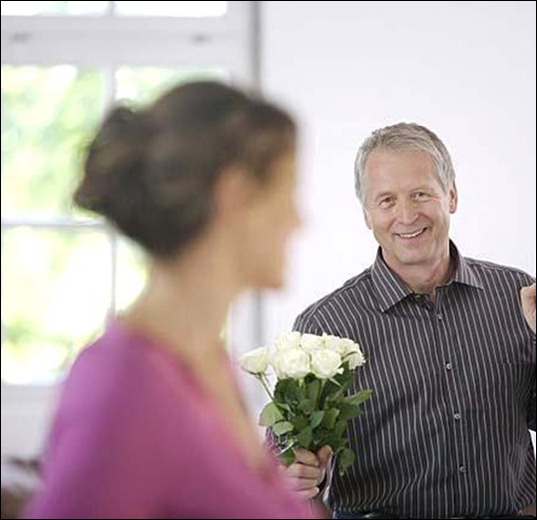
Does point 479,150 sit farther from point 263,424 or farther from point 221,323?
point 221,323

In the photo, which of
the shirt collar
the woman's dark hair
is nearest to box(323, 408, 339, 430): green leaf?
the shirt collar

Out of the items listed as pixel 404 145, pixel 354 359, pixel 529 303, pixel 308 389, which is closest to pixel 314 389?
pixel 308 389

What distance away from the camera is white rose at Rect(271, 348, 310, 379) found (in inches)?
105

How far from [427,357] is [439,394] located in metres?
0.09

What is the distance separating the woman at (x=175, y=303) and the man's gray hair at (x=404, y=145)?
1.80 m

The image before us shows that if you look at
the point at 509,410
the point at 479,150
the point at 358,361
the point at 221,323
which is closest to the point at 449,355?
the point at 509,410

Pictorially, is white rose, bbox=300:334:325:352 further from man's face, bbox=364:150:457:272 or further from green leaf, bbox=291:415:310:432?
man's face, bbox=364:150:457:272

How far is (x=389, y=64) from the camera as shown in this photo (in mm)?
5195

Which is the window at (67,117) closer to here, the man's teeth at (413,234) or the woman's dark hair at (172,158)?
the man's teeth at (413,234)

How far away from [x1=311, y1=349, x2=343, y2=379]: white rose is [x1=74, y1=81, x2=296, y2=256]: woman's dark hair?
1338mm

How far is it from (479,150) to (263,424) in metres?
2.65

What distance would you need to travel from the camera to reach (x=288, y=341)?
2.72m

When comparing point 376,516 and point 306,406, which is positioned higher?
point 306,406

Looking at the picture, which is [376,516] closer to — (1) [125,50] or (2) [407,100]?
(2) [407,100]
